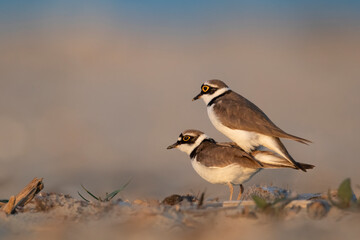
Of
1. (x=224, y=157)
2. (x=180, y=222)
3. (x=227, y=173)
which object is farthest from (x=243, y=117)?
(x=180, y=222)

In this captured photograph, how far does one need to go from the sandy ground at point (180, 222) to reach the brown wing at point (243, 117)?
1580 mm

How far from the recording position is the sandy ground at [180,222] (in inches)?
169

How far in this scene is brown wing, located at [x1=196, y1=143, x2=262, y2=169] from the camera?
6477 millimetres

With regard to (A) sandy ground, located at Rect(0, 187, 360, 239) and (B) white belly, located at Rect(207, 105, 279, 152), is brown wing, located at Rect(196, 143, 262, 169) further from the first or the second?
(A) sandy ground, located at Rect(0, 187, 360, 239)

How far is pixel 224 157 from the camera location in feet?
21.6

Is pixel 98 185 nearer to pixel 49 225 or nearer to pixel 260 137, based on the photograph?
pixel 260 137

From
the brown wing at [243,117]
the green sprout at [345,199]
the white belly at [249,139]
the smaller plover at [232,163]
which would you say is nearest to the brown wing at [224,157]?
the smaller plover at [232,163]

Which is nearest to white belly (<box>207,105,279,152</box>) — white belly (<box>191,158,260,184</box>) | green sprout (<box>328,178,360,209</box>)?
white belly (<box>191,158,260,184</box>)

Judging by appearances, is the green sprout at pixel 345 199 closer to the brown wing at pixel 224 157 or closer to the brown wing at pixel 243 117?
the brown wing at pixel 224 157

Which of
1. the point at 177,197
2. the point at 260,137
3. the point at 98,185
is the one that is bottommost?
the point at 98,185

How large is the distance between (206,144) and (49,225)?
8.54ft

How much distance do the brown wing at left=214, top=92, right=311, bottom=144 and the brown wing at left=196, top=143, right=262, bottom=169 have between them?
34cm

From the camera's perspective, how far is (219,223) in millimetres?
4590

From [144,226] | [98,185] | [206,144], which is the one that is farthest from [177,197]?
[98,185]
